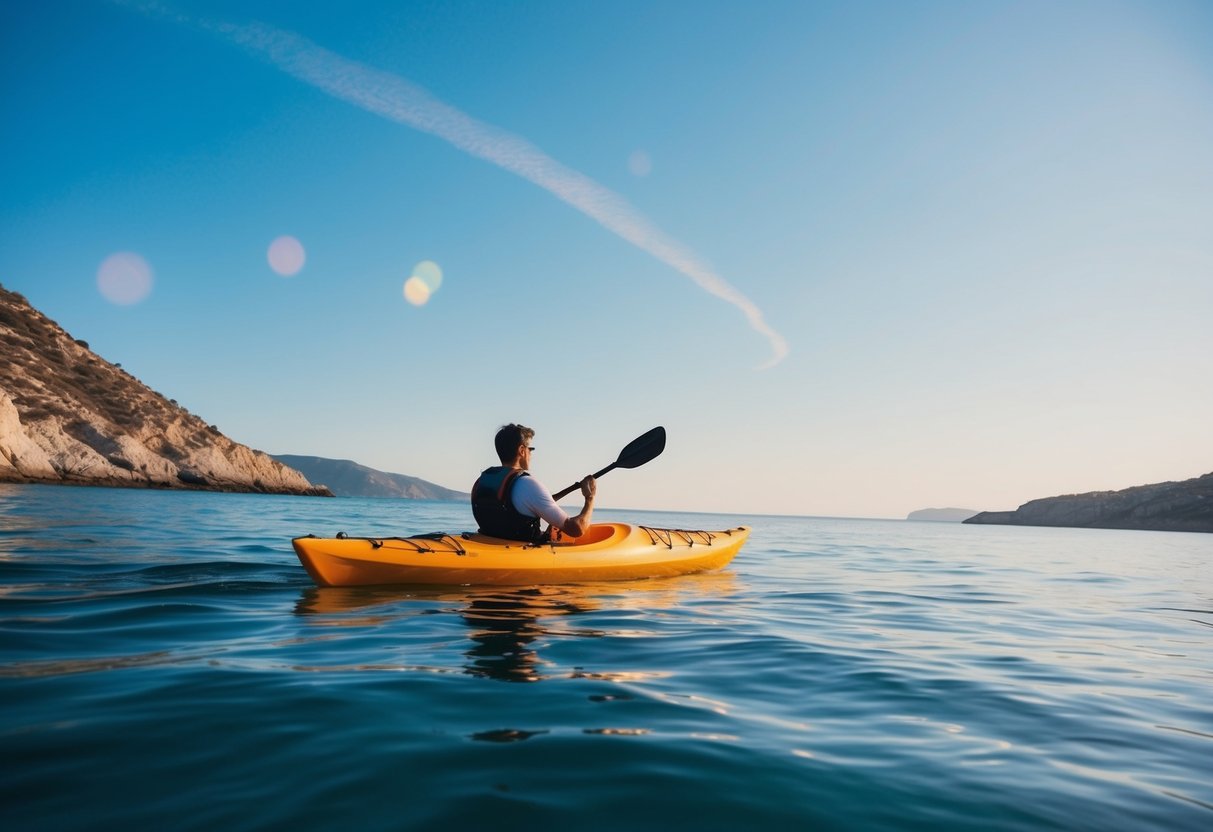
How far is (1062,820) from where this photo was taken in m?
2.03

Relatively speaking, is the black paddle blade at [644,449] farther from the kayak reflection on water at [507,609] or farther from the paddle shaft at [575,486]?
the kayak reflection on water at [507,609]

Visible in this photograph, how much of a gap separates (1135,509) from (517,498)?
94.9 m

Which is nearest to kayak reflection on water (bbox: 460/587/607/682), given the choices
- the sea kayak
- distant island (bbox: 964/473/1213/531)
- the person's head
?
the sea kayak

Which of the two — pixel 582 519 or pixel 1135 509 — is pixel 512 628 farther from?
pixel 1135 509

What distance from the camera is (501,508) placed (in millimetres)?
6844

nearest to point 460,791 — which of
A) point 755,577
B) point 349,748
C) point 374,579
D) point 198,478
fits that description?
point 349,748

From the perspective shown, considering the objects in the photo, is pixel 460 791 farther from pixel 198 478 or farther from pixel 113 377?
pixel 113 377

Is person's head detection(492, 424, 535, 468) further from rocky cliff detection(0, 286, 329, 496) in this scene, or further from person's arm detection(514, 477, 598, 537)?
rocky cliff detection(0, 286, 329, 496)

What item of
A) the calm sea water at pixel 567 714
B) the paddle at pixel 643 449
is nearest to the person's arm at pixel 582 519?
the calm sea water at pixel 567 714

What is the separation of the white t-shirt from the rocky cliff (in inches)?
1577

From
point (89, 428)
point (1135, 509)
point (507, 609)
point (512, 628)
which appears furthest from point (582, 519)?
point (1135, 509)

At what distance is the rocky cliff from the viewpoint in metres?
39.0

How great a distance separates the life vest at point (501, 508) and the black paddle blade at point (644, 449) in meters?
2.01

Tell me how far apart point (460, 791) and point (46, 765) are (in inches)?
52.0
